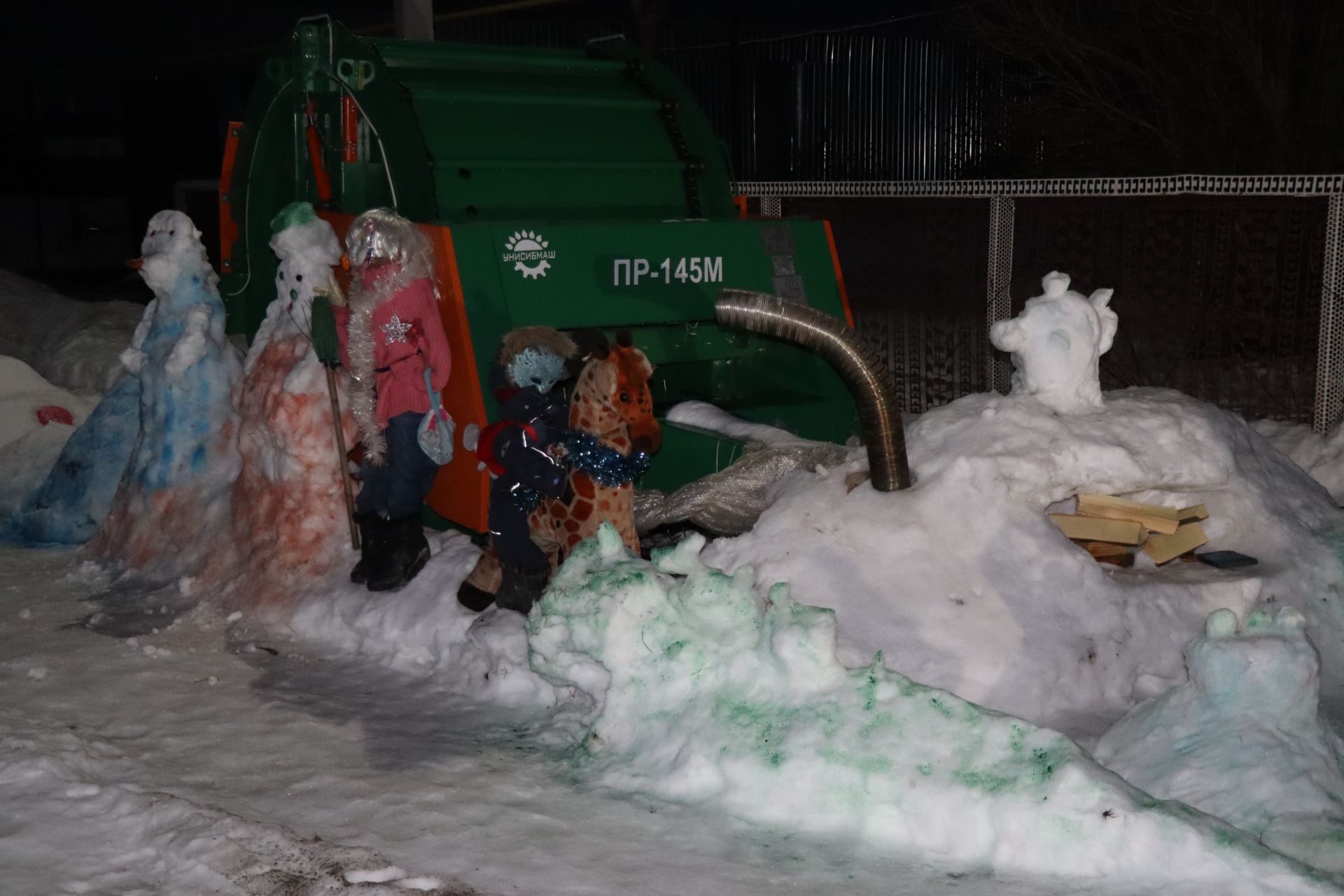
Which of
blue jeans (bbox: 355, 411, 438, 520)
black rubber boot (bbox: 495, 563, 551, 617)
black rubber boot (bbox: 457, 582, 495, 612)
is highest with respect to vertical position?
blue jeans (bbox: 355, 411, 438, 520)

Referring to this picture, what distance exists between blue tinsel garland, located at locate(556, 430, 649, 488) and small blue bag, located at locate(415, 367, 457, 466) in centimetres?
66

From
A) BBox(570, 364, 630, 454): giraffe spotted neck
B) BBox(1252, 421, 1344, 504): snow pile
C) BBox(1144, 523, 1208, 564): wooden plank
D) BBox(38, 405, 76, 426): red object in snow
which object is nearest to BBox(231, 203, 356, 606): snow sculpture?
BBox(570, 364, 630, 454): giraffe spotted neck

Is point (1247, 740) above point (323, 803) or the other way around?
above

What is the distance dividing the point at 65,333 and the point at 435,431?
7891mm

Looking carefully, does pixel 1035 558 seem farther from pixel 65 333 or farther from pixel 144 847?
pixel 65 333

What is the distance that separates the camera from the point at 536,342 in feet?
17.0

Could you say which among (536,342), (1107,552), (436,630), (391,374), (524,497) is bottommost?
(436,630)

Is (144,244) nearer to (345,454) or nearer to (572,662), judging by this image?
(345,454)

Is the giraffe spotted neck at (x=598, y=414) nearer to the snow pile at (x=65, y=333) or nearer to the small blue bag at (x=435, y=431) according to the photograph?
the small blue bag at (x=435, y=431)

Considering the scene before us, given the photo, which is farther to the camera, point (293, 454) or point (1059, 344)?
point (293, 454)

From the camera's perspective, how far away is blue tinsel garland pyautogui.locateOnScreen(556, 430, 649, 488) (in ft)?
16.7

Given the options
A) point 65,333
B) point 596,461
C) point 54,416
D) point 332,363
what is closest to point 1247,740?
point 596,461

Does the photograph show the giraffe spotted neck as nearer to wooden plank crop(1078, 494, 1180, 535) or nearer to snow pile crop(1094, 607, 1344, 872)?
wooden plank crop(1078, 494, 1180, 535)

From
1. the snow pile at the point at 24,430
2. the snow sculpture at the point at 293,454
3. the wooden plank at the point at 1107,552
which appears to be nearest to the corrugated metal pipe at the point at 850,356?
the wooden plank at the point at 1107,552
